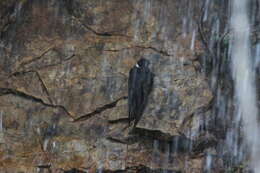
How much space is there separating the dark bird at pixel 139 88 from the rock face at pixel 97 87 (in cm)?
10

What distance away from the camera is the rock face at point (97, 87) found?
18.0 ft

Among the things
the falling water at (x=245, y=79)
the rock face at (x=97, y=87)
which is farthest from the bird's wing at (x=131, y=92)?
the falling water at (x=245, y=79)

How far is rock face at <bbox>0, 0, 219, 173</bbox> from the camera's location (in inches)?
216

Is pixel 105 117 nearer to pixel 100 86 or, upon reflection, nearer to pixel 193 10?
pixel 100 86

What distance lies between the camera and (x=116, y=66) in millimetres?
6016

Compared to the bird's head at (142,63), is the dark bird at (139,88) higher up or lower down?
lower down

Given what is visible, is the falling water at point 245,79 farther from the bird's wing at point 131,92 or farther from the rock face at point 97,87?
the bird's wing at point 131,92

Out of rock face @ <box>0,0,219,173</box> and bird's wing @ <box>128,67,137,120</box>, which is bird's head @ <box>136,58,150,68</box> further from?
rock face @ <box>0,0,219,173</box>

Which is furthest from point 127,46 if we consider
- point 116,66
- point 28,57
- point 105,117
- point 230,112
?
point 230,112

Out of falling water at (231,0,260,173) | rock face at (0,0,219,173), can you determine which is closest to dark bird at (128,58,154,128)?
rock face at (0,0,219,173)

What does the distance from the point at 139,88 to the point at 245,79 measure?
6.19 feet

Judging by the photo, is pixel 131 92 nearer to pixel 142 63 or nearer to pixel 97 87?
pixel 142 63

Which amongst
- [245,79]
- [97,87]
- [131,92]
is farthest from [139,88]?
[245,79]

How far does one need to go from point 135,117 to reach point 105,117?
48 centimetres
